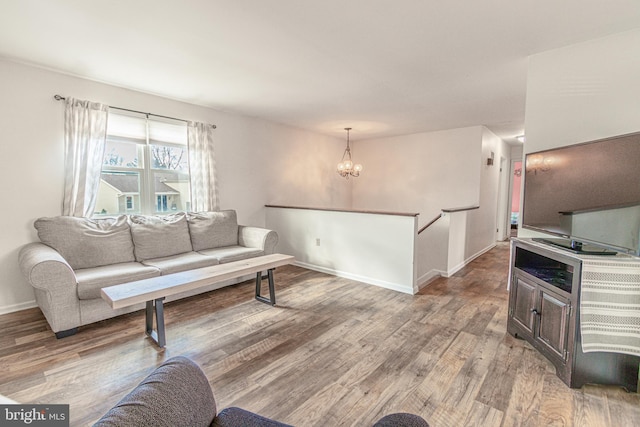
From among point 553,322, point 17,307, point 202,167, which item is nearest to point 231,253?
point 202,167

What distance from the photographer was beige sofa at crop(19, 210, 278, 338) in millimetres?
2434

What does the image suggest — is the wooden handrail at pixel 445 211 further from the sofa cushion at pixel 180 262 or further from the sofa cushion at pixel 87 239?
the sofa cushion at pixel 87 239

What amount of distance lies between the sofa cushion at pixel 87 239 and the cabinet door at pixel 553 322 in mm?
3882

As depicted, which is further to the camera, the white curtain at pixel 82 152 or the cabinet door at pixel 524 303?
the white curtain at pixel 82 152

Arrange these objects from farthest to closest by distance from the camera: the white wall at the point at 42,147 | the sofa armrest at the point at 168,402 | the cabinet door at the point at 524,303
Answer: the white wall at the point at 42,147
the cabinet door at the point at 524,303
the sofa armrest at the point at 168,402

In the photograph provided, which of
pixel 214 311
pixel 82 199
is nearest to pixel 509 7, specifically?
pixel 214 311

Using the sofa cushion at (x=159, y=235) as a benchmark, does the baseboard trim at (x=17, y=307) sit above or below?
below

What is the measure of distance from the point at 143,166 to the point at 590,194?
446 centimetres

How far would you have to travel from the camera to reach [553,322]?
6.79 ft

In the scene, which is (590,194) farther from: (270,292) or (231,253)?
(231,253)

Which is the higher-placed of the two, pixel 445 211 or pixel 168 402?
pixel 445 211

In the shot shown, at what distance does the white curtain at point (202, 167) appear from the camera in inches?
163

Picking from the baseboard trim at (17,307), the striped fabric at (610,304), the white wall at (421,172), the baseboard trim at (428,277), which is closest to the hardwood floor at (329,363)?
the baseboard trim at (17,307)

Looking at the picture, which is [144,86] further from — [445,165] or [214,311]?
[445,165]
